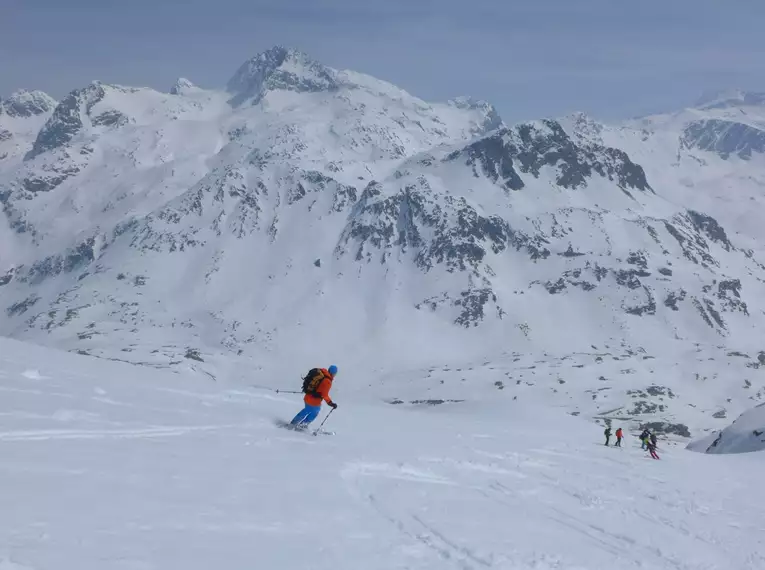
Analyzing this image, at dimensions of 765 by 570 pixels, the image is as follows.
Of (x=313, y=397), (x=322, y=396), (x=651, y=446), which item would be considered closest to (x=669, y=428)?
(x=651, y=446)

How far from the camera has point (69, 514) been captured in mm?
9180

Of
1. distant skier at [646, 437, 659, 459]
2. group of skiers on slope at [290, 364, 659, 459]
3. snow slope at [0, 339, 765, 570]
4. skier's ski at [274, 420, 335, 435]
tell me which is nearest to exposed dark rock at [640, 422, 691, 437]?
distant skier at [646, 437, 659, 459]

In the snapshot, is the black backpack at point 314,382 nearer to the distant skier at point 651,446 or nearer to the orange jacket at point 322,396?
the orange jacket at point 322,396

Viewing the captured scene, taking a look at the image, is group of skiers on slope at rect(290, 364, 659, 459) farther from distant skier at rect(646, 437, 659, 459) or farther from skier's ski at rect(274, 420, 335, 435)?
distant skier at rect(646, 437, 659, 459)

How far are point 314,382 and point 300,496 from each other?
8295 mm

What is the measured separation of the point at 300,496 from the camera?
1227cm

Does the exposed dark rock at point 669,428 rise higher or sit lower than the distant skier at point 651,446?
lower

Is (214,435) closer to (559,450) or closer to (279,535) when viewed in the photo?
(279,535)

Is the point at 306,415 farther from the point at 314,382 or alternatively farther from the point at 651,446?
the point at 651,446

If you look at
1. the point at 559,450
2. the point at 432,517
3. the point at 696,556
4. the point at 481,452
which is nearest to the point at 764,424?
the point at 559,450

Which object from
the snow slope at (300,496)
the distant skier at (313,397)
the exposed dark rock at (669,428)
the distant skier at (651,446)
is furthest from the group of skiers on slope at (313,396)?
the exposed dark rock at (669,428)

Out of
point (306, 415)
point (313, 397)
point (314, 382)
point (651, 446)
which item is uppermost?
point (314, 382)

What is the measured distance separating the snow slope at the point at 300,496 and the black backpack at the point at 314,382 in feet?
4.48

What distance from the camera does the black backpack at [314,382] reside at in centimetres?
2031
